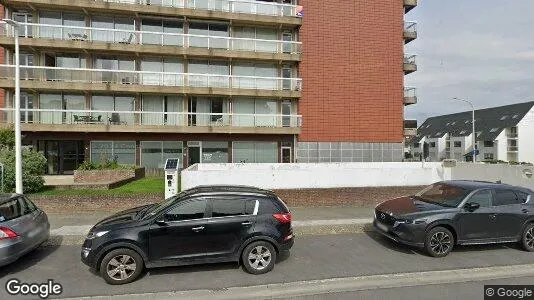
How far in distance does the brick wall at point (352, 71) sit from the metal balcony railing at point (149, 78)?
89.4 inches

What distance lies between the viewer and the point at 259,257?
5.86 meters

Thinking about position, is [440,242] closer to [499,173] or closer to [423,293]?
[423,293]

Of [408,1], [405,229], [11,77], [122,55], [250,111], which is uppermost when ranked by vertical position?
[408,1]

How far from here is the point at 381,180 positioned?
1348 cm

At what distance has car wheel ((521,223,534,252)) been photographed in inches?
285

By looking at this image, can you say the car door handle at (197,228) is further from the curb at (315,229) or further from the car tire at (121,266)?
the curb at (315,229)

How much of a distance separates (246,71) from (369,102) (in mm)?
9563

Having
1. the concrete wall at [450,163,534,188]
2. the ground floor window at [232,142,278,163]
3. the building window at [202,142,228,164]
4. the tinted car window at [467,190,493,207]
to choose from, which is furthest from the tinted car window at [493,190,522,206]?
the building window at [202,142,228,164]

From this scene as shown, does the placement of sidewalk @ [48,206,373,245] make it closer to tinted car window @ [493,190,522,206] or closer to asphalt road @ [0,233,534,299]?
asphalt road @ [0,233,534,299]

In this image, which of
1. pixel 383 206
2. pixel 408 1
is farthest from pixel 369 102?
pixel 383 206

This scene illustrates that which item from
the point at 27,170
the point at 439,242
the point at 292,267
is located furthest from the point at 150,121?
the point at 439,242

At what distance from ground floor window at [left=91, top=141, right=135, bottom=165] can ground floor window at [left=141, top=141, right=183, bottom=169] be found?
2.42 feet

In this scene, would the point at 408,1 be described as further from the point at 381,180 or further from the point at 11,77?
the point at 11,77

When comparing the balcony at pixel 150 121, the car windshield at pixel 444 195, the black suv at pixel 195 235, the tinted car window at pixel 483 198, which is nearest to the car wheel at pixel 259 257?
the black suv at pixel 195 235
